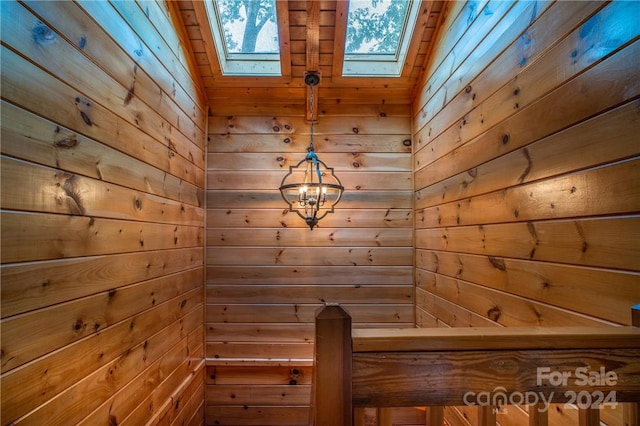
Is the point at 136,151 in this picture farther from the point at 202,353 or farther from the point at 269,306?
the point at 202,353

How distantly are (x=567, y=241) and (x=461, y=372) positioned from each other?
0.71m

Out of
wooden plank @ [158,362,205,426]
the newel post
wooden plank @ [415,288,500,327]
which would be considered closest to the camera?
the newel post

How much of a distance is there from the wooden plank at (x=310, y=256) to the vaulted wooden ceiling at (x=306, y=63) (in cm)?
129

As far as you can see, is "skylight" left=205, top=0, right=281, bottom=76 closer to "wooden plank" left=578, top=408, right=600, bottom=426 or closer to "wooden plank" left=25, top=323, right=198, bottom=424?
"wooden plank" left=25, top=323, right=198, bottom=424

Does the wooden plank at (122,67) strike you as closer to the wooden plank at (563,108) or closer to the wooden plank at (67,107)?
the wooden plank at (67,107)

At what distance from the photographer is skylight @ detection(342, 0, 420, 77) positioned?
224cm

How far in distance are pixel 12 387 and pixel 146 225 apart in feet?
3.00

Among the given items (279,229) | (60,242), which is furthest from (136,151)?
(279,229)

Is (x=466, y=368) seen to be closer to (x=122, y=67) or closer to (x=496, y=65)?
(x=496, y=65)

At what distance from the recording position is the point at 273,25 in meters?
2.31

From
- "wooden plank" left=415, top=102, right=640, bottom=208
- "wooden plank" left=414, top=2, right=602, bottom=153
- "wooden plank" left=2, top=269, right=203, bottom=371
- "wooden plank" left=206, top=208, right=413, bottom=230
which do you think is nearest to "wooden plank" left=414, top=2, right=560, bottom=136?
"wooden plank" left=414, top=2, right=602, bottom=153

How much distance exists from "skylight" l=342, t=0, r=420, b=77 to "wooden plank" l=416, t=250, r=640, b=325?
1.74 m

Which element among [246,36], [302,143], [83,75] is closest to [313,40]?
[246,36]

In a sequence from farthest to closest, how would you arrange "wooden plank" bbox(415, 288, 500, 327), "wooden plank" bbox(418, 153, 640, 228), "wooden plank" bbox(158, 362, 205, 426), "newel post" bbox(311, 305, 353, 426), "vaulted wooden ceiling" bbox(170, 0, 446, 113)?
"vaulted wooden ceiling" bbox(170, 0, 446, 113), "wooden plank" bbox(158, 362, 205, 426), "wooden plank" bbox(415, 288, 500, 327), "wooden plank" bbox(418, 153, 640, 228), "newel post" bbox(311, 305, 353, 426)
